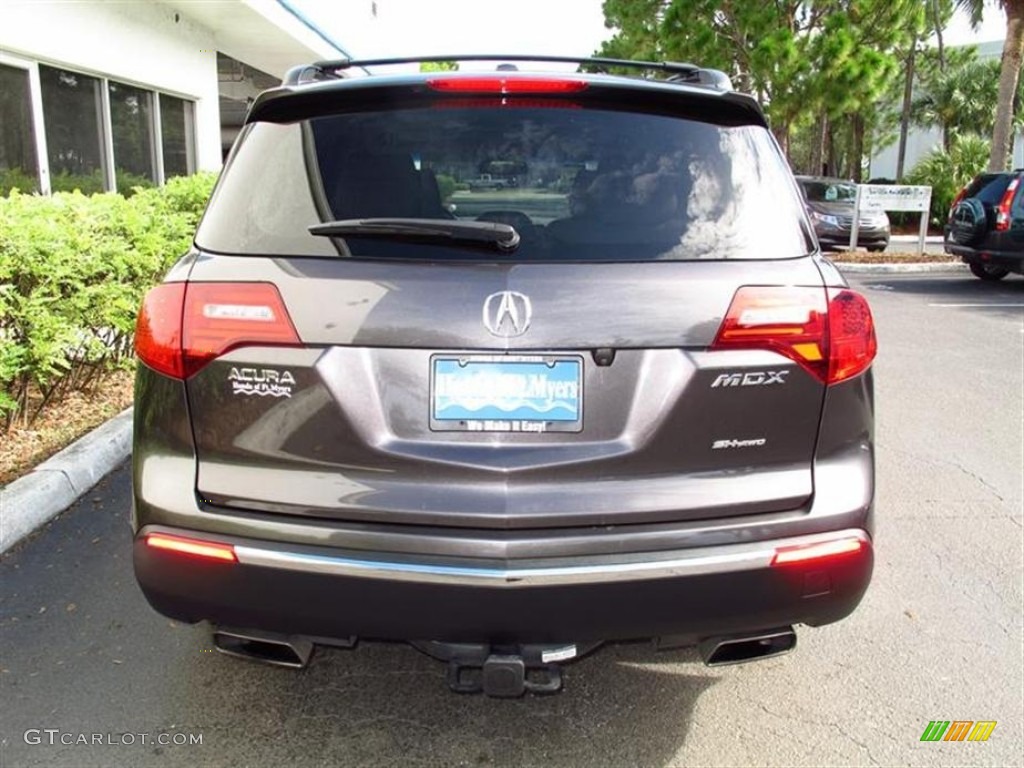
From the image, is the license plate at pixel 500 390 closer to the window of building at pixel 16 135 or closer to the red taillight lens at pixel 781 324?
the red taillight lens at pixel 781 324

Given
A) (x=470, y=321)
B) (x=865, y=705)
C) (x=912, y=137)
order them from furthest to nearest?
(x=912, y=137)
(x=865, y=705)
(x=470, y=321)

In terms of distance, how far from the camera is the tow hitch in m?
2.08

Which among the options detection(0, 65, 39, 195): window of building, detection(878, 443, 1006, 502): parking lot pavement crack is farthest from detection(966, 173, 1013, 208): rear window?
detection(0, 65, 39, 195): window of building

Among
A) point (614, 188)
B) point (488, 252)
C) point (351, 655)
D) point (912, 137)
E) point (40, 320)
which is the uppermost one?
point (912, 137)

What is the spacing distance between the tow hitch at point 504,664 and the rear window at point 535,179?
1021mm

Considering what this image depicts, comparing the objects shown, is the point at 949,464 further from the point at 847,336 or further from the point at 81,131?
the point at 81,131

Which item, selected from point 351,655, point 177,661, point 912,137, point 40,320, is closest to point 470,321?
point 351,655

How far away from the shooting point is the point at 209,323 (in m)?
2.05

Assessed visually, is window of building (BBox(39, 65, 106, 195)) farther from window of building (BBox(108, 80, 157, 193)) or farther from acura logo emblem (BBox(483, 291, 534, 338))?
acura logo emblem (BBox(483, 291, 534, 338))

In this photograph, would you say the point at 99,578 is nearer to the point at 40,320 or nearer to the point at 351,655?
the point at 351,655

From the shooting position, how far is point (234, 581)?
2.02m

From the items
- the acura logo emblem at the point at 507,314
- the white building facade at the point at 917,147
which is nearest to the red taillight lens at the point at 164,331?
the acura logo emblem at the point at 507,314

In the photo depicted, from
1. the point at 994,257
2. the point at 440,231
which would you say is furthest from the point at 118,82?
the point at 994,257

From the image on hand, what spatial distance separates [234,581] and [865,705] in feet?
6.58
